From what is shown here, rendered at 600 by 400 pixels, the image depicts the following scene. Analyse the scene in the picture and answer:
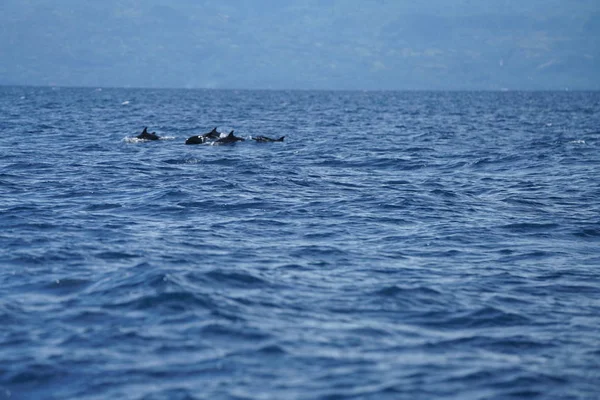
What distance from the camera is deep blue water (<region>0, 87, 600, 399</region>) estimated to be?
32.6 feet

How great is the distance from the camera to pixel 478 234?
18047 mm

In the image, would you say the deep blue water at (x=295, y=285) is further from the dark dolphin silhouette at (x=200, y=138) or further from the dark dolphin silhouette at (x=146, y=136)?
the dark dolphin silhouette at (x=146, y=136)

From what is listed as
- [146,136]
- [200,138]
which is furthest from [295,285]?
[146,136]

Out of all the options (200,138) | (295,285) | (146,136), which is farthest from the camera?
(146,136)

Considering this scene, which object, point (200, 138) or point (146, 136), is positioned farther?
point (146, 136)

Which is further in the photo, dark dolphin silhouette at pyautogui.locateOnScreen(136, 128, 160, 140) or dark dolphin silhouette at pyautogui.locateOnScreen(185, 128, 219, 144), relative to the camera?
dark dolphin silhouette at pyautogui.locateOnScreen(136, 128, 160, 140)

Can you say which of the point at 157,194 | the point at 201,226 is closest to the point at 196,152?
the point at 157,194

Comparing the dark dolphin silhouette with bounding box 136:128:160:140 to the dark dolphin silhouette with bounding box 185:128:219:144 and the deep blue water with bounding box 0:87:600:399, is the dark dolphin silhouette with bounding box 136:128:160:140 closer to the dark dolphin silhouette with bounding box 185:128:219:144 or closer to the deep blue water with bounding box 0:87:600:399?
the dark dolphin silhouette with bounding box 185:128:219:144

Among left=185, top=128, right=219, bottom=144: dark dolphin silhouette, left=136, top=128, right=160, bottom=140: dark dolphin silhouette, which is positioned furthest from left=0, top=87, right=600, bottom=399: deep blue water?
left=136, top=128, right=160, bottom=140: dark dolphin silhouette

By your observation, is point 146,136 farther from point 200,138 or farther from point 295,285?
point 295,285

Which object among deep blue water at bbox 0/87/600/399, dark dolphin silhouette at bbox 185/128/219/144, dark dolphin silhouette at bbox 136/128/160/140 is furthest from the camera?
dark dolphin silhouette at bbox 136/128/160/140

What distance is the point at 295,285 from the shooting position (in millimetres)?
13609

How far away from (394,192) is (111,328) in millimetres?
13845

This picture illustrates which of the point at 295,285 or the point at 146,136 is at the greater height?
the point at 146,136
